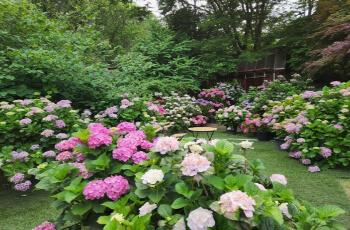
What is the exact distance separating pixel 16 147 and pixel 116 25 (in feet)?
42.9

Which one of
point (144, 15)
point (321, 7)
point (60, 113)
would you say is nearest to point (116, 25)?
point (144, 15)

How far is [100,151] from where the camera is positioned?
4.04 feet

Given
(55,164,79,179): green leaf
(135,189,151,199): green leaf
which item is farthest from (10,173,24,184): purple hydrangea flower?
(135,189,151,199): green leaf

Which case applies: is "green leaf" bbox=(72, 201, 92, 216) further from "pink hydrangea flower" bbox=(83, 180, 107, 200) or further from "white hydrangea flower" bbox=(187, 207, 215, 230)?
"white hydrangea flower" bbox=(187, 207, 215, 230)

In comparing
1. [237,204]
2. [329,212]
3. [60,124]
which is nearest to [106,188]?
[237,204]

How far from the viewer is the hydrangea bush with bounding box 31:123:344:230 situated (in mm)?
817

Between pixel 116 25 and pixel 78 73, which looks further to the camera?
pixel 116 25

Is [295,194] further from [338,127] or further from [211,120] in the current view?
[211,120]

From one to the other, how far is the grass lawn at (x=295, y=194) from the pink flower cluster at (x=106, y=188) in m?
1.35

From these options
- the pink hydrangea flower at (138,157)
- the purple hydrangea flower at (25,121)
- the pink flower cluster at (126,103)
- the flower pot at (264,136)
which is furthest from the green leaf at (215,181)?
the flower pot at (264,136)

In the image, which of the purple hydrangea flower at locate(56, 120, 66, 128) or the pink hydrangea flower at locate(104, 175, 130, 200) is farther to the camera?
the purple hydrangea flower at locate(56, 120, 66, 128)

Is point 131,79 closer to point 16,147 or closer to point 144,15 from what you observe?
point 16,147

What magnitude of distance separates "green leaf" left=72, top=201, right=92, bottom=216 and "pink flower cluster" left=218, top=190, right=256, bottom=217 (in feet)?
2.10

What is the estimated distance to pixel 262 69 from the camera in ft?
33.2
